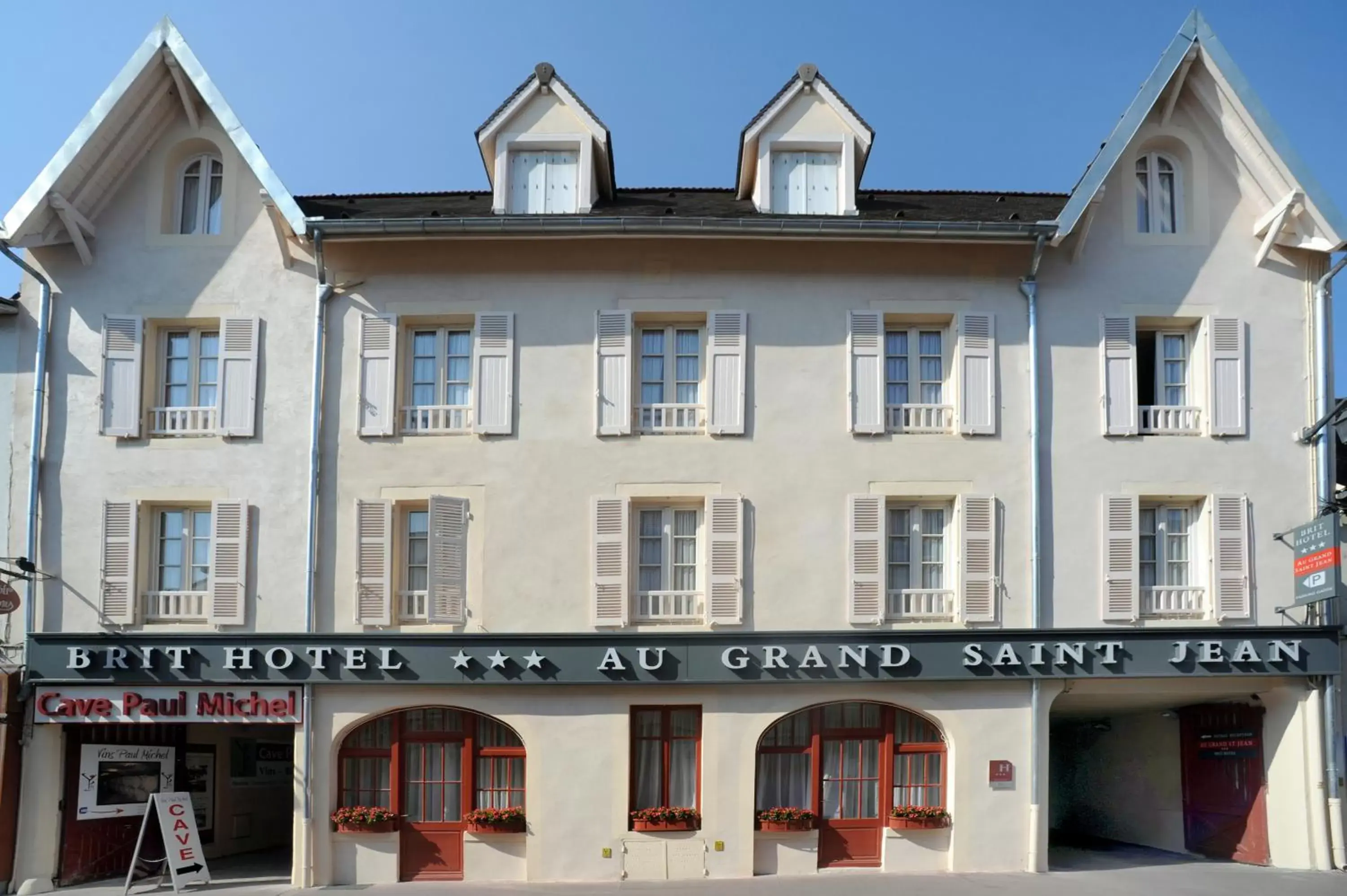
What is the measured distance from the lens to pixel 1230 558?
18.0 meters

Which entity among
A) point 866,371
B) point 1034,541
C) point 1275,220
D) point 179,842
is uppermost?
point 1275,220

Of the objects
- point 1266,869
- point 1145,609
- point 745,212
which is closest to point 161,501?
point 745,212

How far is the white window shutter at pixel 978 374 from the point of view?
18.2m

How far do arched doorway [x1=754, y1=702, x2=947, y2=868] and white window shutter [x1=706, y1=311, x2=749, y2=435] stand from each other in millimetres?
4261

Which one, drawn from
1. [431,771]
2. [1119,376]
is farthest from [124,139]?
[1119,376]

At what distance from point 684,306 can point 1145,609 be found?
7949mm

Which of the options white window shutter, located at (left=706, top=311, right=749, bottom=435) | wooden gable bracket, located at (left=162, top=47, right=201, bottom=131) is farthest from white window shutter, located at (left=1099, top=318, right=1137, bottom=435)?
wooden gable bracket, located at (left=162, top=47, right=201, bottom=131)

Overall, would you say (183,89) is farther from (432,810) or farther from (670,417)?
(432,810)

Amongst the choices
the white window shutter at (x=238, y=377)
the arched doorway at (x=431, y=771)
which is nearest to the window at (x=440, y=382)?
the white window shutter at (x=238, y=377)

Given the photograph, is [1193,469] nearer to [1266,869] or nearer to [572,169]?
[1266,869]

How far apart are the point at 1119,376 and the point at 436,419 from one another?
→ 998 centimetres

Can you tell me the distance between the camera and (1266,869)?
17.9m

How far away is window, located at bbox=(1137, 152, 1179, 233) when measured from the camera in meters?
19.0

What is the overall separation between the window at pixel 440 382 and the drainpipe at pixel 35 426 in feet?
17.2
